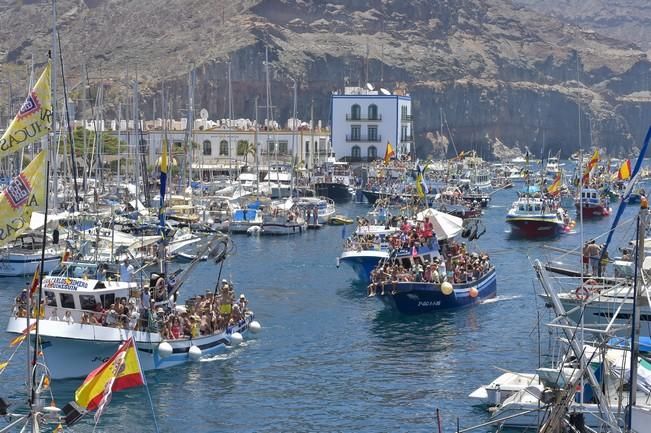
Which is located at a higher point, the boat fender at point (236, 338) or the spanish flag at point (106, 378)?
the spanish flag at point (106, 378)

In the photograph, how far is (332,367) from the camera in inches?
1992

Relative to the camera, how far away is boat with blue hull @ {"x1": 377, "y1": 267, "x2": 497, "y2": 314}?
59.5 m

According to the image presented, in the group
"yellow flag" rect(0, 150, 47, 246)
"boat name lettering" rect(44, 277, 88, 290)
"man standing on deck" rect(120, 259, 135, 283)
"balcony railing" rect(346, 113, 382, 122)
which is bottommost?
"man standing on deck" rect(120, 259, 135, 283)

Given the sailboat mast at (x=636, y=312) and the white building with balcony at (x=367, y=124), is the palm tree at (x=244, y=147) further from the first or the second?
the sailboat mast at (x=636, y=312)

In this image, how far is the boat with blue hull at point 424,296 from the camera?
195 ft

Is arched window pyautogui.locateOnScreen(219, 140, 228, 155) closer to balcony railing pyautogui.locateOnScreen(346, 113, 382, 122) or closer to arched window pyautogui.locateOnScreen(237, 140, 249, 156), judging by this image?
arched window pyautogui.locateOnScreen(237, 140, 249, 156)

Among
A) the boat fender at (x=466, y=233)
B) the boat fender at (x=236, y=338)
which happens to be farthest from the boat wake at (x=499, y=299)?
the boat fender at (x=236, y=338)

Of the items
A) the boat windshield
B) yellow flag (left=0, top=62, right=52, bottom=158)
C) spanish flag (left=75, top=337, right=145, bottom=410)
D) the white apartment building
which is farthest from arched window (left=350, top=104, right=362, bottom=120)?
spanish flag (left=75, top=337, right=145, bottom=410)

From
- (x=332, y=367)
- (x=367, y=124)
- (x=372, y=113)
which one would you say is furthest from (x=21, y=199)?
(x=367, y=124)

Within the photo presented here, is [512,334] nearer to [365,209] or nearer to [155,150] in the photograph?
[365,209]

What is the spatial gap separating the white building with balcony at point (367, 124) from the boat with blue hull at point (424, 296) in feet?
348

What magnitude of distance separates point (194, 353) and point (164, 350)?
5.79 ft

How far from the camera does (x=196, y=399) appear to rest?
148ft

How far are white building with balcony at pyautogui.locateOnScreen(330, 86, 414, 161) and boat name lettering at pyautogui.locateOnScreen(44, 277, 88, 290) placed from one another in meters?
122
